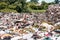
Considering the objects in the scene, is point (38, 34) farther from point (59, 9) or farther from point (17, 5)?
point (17, 5)

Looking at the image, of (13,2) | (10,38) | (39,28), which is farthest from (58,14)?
(13,2)

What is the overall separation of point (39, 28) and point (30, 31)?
1.33 ft

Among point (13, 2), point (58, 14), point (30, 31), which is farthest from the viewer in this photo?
point (13, 2)

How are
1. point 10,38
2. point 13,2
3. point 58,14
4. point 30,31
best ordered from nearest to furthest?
1. point 10,38
2. point 30,31
3. point 58,14
4. point 13,2

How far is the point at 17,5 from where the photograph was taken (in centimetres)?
Result: 2873

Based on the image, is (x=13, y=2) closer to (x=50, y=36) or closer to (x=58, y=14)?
(x=58, y=14)

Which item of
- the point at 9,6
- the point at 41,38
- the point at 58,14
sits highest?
the point at 9,6

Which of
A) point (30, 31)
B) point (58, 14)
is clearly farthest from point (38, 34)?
point (58, 14)

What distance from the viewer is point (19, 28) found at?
813 centimetres

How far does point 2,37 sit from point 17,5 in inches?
870

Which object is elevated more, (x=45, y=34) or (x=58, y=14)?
(x=58, y=14)

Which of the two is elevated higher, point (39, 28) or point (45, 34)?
point (39, 28)

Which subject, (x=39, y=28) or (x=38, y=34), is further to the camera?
(x=39, y=28)

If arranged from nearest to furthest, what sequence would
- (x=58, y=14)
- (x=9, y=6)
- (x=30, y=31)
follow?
(x=30, y=31), (x=58, y=14), (x=9, y=6)
